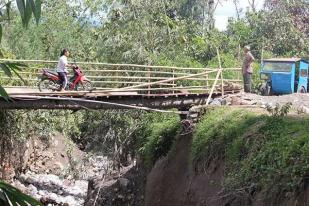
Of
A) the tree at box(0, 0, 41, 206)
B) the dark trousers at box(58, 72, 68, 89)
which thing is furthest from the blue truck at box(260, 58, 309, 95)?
the tree at box(0, 0, 41, 206)

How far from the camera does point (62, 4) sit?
84.4 ft

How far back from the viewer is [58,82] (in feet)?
44.4

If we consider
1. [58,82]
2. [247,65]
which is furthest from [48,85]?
[247,65]

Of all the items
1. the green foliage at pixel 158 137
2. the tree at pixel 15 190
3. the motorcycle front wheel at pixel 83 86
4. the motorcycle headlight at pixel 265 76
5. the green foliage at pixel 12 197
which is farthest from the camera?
the motorcycle headlight at pixel 265 76

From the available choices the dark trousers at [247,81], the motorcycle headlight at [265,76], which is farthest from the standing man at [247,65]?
the motorcycle headlight at [265,76]

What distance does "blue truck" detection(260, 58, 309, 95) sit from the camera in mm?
16766

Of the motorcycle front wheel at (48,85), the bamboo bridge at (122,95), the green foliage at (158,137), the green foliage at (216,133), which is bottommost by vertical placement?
the green foliage at (158,137)

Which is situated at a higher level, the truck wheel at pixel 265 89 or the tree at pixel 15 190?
the tree at pixel 15 190

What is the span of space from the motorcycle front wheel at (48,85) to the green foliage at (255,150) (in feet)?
12.7

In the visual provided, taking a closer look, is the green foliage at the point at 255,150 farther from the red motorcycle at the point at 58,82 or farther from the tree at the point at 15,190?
the tree at the point at 15,190

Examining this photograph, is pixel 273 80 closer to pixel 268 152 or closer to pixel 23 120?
pixel 23 120

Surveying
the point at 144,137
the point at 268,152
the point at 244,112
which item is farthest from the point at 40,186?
the point at 268,152

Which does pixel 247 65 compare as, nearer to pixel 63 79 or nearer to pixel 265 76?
pixel 265 76

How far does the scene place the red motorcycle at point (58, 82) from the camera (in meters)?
13.5
